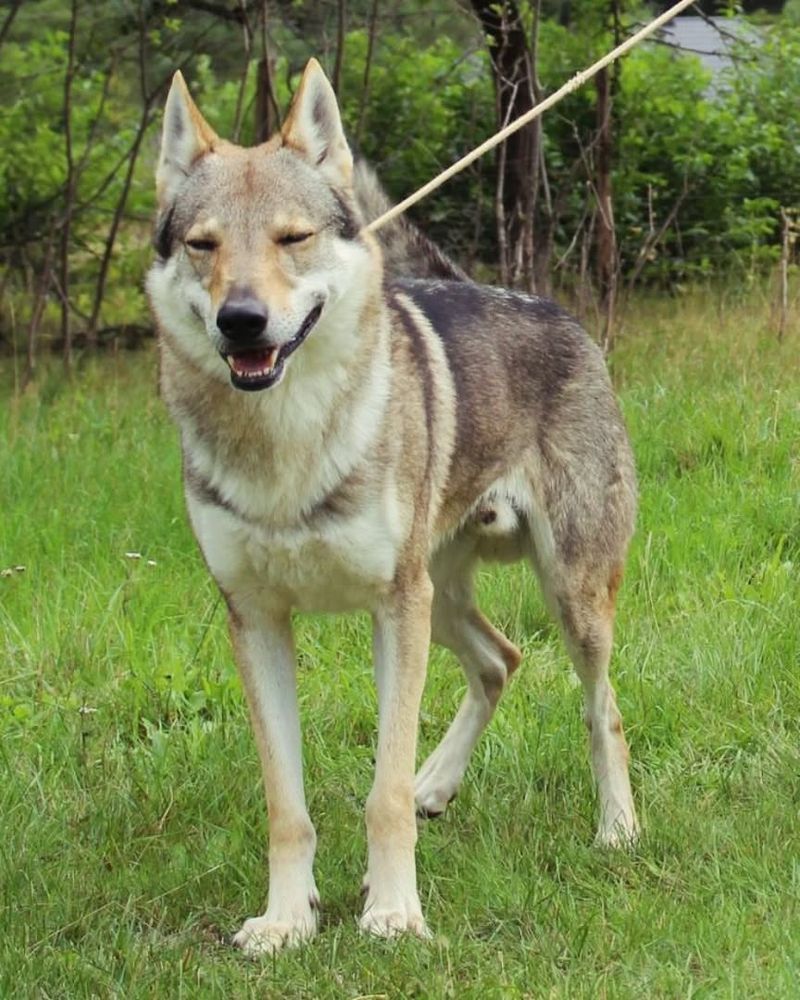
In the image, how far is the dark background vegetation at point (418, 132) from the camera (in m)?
11.6

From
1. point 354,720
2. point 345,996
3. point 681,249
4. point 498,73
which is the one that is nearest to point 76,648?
point 354,720

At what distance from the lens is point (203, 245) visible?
12.5 feet

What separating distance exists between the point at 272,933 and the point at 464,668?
4.69ft

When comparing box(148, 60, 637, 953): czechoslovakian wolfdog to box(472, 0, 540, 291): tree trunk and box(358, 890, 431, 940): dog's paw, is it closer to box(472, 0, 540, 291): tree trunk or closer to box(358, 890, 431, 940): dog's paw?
box(358, 890, 431, 940): dog's paw

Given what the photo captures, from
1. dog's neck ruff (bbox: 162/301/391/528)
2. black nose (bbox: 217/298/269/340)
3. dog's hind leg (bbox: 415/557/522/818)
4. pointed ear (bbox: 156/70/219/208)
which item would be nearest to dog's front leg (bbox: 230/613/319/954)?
dog's neck ruff (bbox: 162/301/391/528)

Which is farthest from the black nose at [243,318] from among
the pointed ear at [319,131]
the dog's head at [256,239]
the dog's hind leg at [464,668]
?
the dog's hind leg at [464,668]

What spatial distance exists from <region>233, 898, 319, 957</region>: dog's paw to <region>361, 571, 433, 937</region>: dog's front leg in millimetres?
144

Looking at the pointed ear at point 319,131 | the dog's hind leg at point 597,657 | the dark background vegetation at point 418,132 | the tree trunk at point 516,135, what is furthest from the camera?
the dark background vegetation at point 418,132

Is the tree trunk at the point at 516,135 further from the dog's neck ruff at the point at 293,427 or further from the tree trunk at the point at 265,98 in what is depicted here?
the dog's neck ruff at the point at 293,427

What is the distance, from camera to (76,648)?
5.46 meters

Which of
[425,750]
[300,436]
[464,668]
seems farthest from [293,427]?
[425,750]

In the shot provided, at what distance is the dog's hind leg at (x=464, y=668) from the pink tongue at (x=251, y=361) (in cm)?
158

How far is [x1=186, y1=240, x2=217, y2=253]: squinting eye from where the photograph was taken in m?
3.79

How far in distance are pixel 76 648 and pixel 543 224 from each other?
7.77 m
